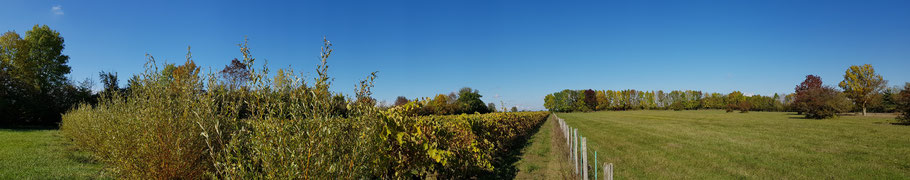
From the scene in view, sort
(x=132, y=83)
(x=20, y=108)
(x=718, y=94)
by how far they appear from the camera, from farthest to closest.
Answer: (x=718, y=94), (x=20, y=108), (x=132, y=83)

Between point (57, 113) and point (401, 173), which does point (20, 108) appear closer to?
point (57, 113)

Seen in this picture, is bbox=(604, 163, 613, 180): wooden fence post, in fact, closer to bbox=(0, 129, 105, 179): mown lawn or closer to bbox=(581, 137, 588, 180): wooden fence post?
bbox=(581, 137, 588, 180): wooden fence post

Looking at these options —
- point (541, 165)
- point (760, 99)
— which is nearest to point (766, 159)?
point (541, 165)

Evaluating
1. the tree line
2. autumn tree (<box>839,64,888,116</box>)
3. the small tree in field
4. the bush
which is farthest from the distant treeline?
the small tree in field

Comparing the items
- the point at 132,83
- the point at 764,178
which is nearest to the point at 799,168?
the point at 764,178

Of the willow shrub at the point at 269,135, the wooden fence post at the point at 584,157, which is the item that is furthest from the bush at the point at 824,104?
the willow shrub at the point at 269,135

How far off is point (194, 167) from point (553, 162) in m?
7.86

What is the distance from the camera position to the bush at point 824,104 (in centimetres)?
2962

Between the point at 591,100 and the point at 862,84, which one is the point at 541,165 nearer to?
the point at 862,84

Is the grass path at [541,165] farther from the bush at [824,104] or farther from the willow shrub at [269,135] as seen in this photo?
the bush at [824,104]

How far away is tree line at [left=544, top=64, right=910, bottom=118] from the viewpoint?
31516 millimetres

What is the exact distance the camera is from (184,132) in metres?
4.29

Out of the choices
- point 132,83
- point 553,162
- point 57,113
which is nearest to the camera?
point 132,83

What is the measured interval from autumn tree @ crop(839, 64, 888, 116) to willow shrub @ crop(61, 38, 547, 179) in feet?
177
